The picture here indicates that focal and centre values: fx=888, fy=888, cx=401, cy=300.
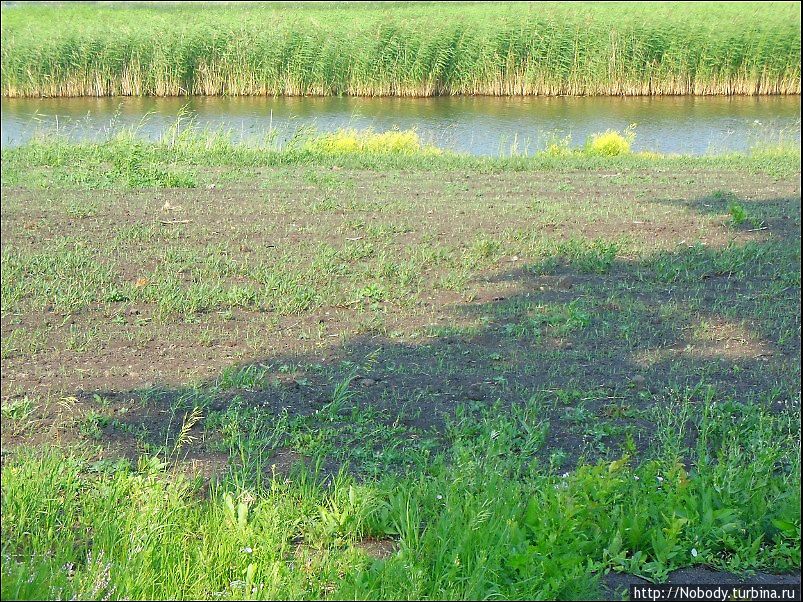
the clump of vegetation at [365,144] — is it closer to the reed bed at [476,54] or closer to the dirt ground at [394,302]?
the dirt ground at [394,302]

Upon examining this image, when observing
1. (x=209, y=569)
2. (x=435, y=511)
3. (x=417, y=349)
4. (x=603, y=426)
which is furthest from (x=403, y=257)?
(x=209, y=569)

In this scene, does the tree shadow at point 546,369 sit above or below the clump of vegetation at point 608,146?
below

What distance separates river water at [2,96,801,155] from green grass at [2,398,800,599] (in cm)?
896

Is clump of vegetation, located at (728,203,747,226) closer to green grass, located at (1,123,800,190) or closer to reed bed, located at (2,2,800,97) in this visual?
green grass, located at (1,123,800,190)

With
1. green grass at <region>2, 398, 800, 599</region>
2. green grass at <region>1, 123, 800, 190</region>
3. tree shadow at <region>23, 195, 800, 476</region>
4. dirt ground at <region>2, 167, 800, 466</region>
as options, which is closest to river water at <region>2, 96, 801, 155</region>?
green grass at <region>1, 123, 800, 190</region>

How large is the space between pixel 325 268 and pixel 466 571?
3609 mm

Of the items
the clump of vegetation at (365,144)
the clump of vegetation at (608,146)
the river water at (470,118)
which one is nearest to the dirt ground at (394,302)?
the clump of vegetation at (365,144)

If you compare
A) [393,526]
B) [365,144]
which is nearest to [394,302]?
[393,526]

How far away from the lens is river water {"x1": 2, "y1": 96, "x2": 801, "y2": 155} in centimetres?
1395

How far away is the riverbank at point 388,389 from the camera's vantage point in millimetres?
3064

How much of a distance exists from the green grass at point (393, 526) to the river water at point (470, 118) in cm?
896

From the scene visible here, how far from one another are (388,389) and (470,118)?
47.2 feet

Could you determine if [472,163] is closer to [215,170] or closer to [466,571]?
[215,170]

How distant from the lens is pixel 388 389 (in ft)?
14.7
